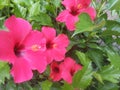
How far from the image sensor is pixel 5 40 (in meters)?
0.60

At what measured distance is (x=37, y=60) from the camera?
65cm

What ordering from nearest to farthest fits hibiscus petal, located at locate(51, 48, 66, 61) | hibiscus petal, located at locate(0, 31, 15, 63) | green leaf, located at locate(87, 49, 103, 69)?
hibiscus petal, located at locate(0, 31, 15, 63), hibiscus petal, located at locate(51, 48, 66, 61), green leaf, located at locate(87, 49, 103, 69)

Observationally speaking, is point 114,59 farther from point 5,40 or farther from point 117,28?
point 5,40

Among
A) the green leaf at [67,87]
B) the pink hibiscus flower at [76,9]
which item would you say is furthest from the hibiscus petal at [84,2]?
the green leaf at [67,87]

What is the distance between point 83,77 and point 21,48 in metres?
0.17

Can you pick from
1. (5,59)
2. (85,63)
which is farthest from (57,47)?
(5,59)

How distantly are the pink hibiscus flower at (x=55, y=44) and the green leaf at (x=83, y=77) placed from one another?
55 millimetres

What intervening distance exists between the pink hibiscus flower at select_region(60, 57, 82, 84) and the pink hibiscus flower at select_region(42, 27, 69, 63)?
3cm

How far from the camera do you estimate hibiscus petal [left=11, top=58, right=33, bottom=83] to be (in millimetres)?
596

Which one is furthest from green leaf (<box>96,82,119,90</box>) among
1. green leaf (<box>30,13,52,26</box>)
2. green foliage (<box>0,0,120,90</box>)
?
green leaf (<box>30,13,52,26</box>)

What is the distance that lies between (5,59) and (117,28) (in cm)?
36

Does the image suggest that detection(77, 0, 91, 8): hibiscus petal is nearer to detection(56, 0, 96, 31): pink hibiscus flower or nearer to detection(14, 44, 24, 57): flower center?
detection(56, 0, 96, 31): pink hibiscus flower

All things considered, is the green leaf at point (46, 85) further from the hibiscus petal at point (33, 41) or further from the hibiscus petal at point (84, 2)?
the hibiscus petal at point (84, 2)

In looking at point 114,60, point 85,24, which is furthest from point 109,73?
point 85,24
